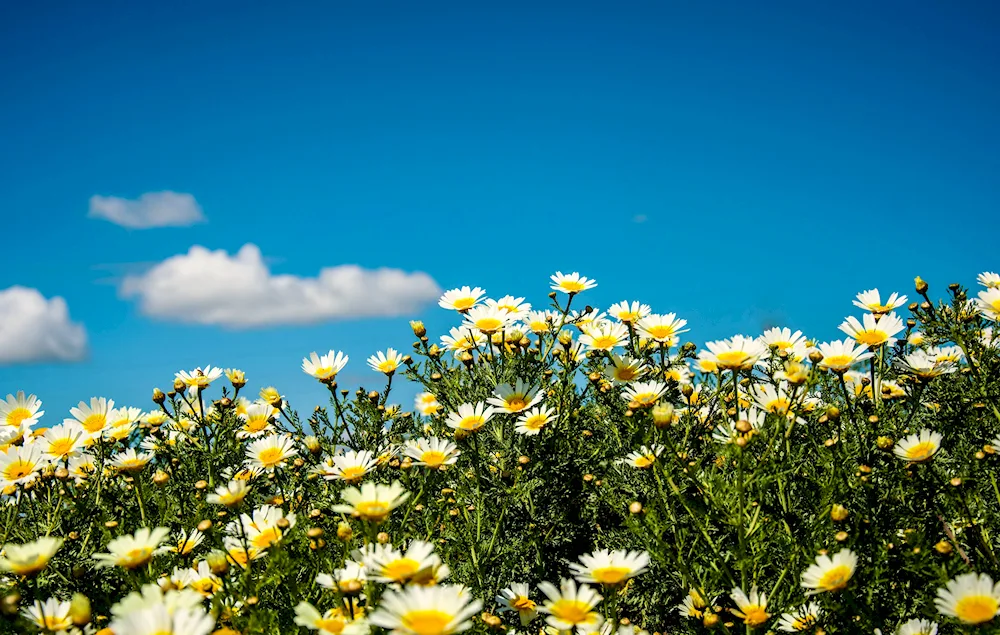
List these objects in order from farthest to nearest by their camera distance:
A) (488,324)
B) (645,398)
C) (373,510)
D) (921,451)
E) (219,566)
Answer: (488,324)
(645,398)
(921,451)
(219,566)
(373,510)

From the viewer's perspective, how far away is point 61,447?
3.79 meters

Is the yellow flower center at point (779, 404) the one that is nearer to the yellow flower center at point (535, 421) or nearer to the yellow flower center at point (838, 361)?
the yellow flower center at point (838, 361)

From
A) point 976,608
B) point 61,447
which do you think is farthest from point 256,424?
point 976,608

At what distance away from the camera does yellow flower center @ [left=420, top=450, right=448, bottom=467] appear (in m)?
2.95

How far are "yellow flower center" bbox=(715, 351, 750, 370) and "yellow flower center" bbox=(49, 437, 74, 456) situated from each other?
3.28 m

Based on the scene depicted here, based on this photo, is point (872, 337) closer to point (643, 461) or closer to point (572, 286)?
point (643, 461)

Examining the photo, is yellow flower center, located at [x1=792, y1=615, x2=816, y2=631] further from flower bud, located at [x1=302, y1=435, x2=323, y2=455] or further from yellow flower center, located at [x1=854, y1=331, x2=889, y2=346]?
flower bud, located at [x1=302, y1=435, x2=323, y2=455]

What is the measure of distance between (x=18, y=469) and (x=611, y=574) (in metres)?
3.00

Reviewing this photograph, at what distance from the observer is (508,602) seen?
276cm

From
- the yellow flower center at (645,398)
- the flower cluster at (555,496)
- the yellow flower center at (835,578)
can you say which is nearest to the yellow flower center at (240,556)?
the flower cluster at (555,496)

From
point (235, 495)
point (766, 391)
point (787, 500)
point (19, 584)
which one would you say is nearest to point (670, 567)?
point (787, 500)

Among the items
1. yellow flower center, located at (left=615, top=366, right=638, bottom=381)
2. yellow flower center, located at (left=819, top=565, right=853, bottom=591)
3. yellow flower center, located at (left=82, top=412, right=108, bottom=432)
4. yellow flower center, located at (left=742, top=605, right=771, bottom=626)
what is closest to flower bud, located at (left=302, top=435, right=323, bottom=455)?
yellow flower center, located at (left=82, top=412, right=108, bottom=432)

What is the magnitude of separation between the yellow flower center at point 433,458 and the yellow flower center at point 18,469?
210 centimetres

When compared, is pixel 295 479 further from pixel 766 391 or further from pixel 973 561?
pixel 973 561
